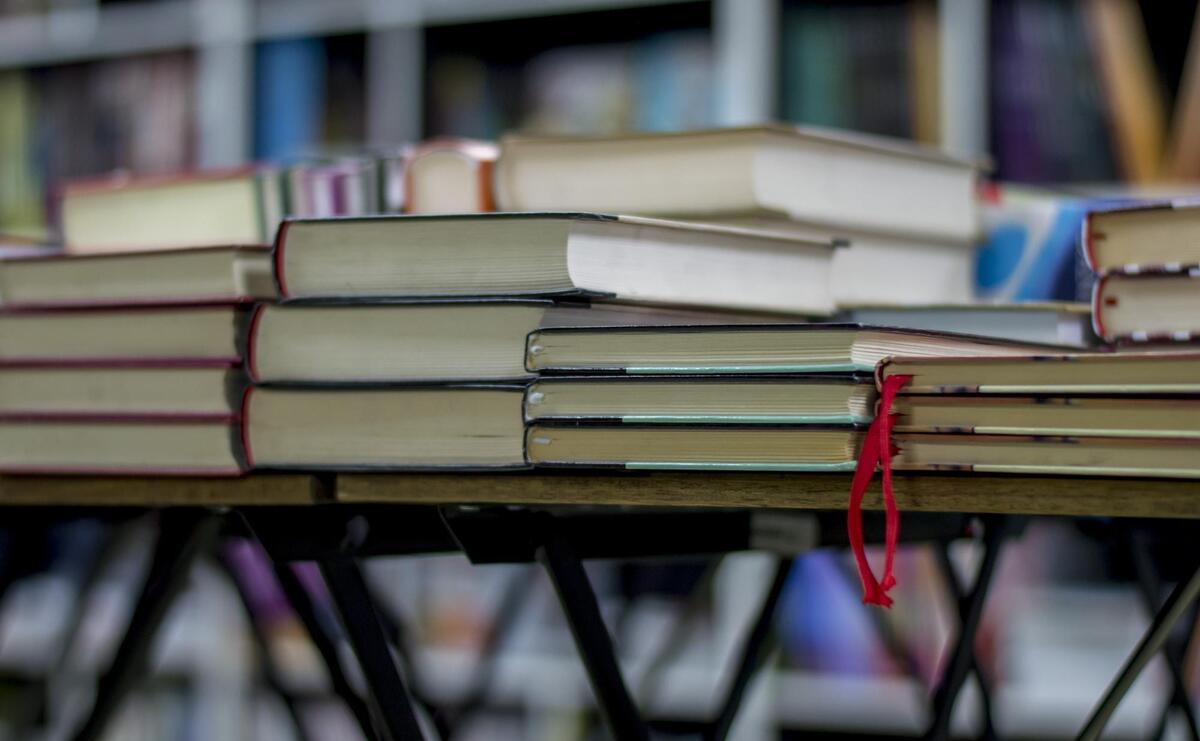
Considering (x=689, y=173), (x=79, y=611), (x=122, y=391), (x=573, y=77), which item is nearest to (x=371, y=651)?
(x=122, y=391)

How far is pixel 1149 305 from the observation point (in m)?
0.70

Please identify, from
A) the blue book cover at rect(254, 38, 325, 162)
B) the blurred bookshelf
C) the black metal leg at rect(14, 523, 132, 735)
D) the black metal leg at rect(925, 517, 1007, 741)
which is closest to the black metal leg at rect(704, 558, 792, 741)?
the black metal leg at rect(925, 517, 1007, 741)

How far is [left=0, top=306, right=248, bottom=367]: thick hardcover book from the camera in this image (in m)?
0.75

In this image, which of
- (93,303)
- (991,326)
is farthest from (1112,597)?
(93,303)

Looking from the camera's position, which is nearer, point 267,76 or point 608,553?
point 608,553

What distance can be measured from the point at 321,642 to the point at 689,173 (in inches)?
15.1

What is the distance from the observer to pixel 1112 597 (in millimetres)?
2127

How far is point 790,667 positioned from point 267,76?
1.48 meters

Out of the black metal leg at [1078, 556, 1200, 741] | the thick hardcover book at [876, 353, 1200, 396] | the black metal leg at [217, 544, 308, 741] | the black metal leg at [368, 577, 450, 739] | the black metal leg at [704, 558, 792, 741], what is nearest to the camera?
the thick hardcover book at [876, 353, 1200, 396]

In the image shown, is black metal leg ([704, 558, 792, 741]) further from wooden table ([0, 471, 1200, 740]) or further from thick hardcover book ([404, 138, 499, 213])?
thick hardcover book ([404, 138, 499, 213])

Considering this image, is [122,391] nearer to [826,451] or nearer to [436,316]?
[436,316]

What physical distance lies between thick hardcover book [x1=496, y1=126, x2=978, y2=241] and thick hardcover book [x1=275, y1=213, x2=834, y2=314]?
53 mm

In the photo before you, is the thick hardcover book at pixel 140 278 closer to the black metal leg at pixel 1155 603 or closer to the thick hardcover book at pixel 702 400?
the thick hardcover book at pixel 702 400

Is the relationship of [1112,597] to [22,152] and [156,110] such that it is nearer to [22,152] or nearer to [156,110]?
[156,110]
